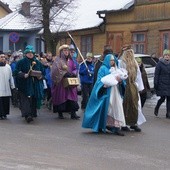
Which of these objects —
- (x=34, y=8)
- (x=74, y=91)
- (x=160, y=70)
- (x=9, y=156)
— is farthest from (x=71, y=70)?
(x=34, y=8)

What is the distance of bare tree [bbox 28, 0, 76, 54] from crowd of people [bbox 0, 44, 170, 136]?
49.0 ft

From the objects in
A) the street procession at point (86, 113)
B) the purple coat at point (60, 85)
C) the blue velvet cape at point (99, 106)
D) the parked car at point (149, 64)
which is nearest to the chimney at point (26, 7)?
the parked car at point (149, 64)

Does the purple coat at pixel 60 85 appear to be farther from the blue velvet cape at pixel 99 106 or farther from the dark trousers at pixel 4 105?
the blue velvet cape at pixel 99 106

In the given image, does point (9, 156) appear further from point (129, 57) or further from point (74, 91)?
point (74, 91)

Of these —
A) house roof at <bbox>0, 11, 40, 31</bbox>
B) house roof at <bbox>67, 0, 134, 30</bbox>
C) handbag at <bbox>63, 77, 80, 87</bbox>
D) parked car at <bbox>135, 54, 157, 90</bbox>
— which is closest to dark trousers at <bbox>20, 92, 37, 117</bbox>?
handbag at <bbox>63, 77, 80, 87</bbox>

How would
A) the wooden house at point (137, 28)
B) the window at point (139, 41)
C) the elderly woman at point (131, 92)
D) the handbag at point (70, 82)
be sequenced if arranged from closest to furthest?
the elderly woman at point (131, 92)
the handbag at point (70, 82)
the wooden house at point (137, 28)
the window at point (139, 41)

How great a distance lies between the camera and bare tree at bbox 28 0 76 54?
31688 mm

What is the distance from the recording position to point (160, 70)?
1415cm

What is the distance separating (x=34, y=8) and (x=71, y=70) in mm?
19905

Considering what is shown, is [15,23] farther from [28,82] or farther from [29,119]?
[29,119]

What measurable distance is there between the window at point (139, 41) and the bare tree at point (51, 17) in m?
5.15

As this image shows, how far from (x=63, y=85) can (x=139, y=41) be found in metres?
16.1

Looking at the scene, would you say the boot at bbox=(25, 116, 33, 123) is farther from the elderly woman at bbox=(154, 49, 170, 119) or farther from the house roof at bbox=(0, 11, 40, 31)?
the house roof at bbox=(0, 11, 40, 31)

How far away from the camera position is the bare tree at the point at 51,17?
1248 inches
